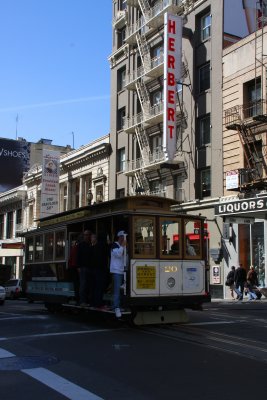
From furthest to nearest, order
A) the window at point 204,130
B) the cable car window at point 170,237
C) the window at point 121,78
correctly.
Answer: the window at point 121,78, the window at point 204,130, the cable car window at point 170,237

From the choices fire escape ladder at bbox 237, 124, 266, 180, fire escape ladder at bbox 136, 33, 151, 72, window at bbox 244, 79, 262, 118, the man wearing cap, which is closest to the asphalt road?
the man wearing cap

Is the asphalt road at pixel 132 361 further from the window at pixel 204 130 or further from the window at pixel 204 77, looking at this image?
the window at pixel 204 77

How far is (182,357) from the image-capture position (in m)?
8.23

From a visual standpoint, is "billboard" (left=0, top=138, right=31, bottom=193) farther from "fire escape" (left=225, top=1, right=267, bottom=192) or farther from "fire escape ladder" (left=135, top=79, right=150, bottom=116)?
"fire escape" (left=225, top=1, right=267, bottom=192)

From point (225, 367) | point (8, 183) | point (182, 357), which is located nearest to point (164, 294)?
point (182, 357)

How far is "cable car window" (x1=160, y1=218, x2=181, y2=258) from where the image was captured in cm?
1218

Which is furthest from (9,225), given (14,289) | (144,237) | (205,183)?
(144,237)

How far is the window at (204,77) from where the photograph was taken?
95.7ft

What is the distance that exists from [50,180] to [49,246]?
88.9ft

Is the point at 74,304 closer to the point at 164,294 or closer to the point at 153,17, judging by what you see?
the point at 164,294

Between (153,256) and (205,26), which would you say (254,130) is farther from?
(153,256)

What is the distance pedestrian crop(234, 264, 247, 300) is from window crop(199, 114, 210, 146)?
27.6 ft

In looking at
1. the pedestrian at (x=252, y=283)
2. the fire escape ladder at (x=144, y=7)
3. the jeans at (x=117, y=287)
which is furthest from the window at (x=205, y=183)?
the jeans at (x=117, y=287)

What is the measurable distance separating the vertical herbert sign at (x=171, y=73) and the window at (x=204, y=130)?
1491mm
